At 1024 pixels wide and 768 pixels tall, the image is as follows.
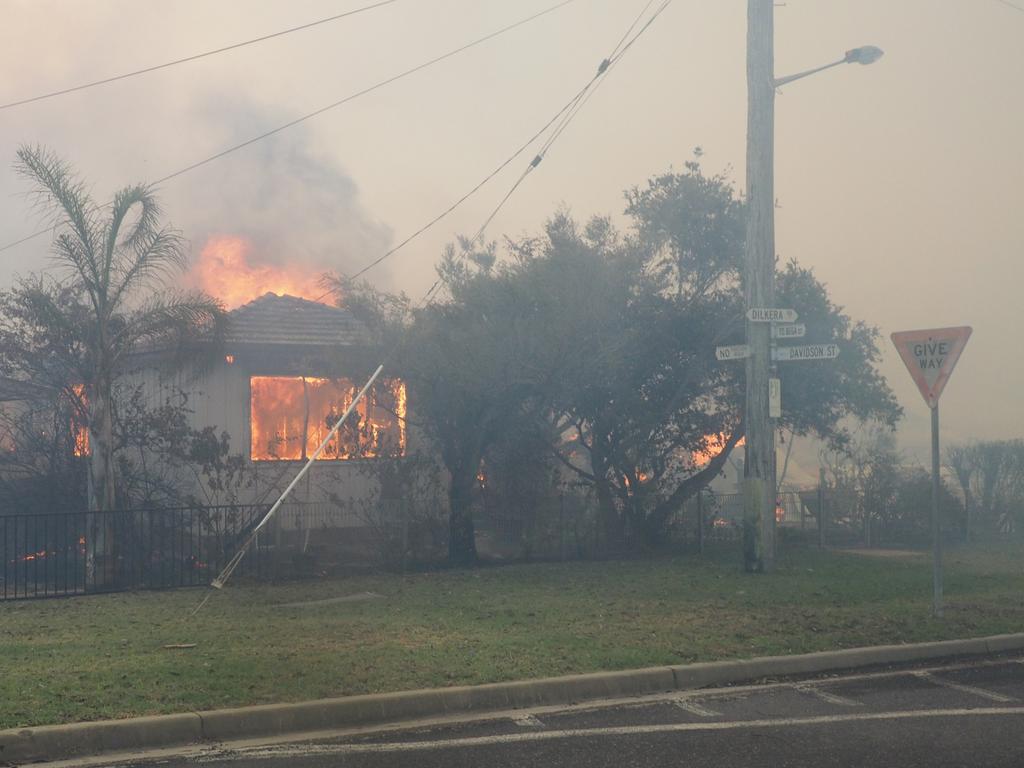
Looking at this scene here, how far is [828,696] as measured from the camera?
8.36m

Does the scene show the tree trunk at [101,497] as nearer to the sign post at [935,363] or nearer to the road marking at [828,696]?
the road marking at [828,696]

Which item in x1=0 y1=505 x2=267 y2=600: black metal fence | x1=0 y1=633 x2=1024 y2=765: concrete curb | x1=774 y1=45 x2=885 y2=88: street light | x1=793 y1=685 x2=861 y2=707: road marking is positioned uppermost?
x1=774 y1=45 x2=885 y2=88: street light

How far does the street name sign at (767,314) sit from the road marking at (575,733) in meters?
8.30

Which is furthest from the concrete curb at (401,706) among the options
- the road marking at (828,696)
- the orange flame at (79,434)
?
the orange flame at (79,434)

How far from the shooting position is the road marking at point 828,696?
810 centimetres

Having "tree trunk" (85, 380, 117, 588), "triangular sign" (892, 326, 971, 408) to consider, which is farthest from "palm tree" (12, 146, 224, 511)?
"triangular sign" (892, 326, 971, 408)

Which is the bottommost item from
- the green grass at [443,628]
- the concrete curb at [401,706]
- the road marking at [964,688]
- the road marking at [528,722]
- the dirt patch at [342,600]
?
the road marking at [964,688]

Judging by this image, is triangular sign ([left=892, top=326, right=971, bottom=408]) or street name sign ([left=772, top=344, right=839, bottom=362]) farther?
street name sign ([left=772, top=344, right=839, bottom=362])

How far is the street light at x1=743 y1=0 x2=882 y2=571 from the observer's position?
1559 centimetres

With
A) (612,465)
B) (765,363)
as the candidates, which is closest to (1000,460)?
(612,465)

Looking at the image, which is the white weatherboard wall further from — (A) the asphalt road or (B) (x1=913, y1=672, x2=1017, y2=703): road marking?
(A) the asphalt road

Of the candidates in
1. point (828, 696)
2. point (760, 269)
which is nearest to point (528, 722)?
point (828, 696)

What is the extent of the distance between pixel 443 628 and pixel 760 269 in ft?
24.5

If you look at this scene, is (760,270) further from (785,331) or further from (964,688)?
(964,688)
